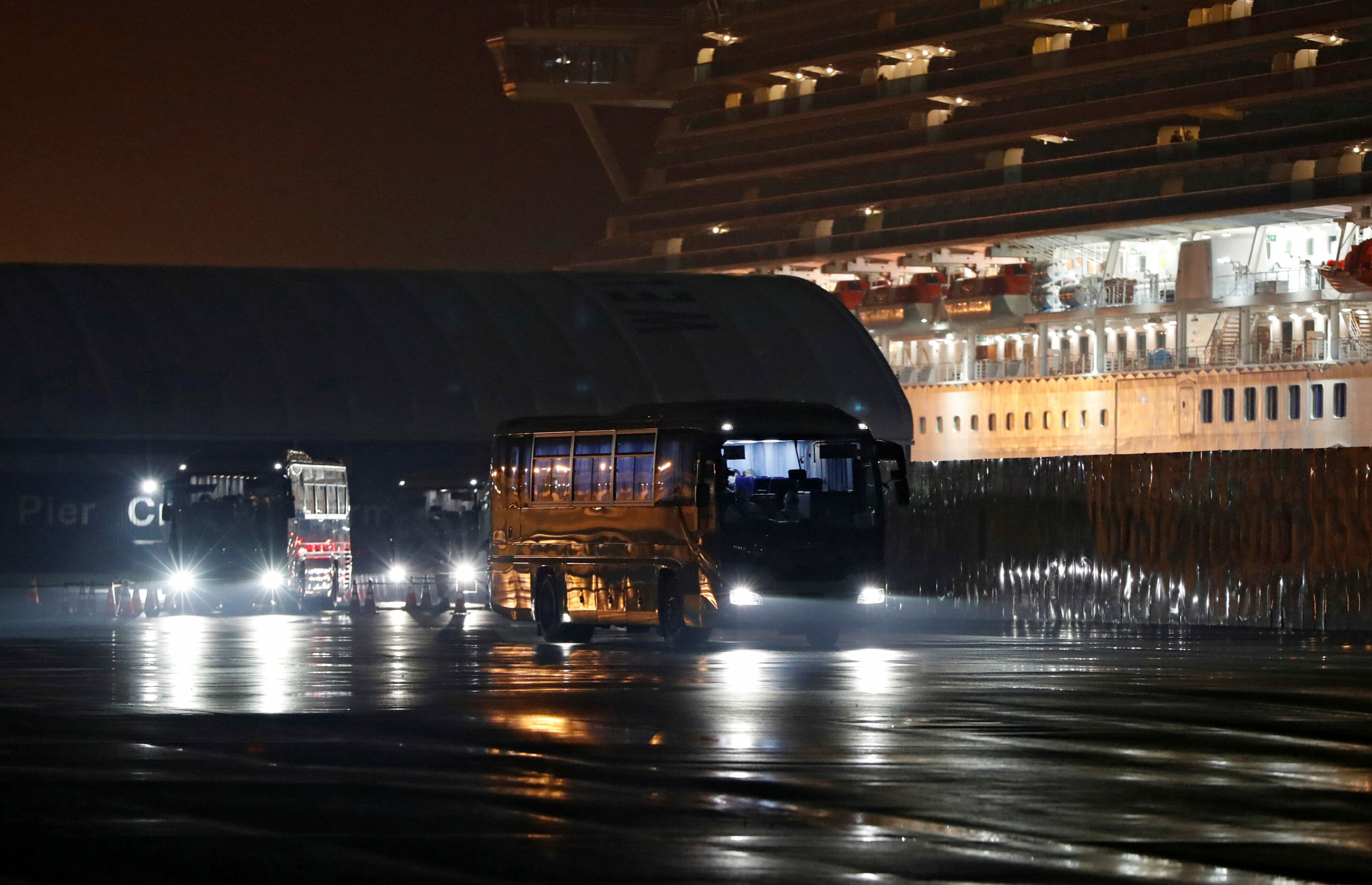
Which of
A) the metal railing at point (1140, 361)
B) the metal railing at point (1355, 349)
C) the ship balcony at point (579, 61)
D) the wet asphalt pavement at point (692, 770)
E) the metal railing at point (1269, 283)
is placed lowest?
the wet asphalt pavement at point (692, 770)

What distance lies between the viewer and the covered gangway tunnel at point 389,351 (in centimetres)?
5406

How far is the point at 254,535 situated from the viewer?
134ft

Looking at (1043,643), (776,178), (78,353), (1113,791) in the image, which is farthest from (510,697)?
(776,178)

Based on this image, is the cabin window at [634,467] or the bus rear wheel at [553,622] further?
the bus rear wheel at [553,622]

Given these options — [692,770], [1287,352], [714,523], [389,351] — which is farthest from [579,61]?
[692,770]

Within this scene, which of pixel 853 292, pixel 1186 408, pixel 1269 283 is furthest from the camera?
pixel 853 292

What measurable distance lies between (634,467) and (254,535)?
16136 millimetres

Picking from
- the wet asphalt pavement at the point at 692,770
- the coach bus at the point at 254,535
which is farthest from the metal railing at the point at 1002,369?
the wet asphalt pavement at the point at 692,770

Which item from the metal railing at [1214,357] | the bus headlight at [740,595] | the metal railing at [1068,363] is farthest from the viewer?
the metal railing at [1068,363]

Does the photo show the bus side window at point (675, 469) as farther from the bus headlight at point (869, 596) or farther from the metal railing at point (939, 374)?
the metal railing at point (939, 374)

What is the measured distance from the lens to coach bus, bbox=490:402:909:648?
24781 mm

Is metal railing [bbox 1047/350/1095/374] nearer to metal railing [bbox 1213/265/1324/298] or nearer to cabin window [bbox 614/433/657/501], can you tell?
metal railing [bbox 1213/265/1324/298]

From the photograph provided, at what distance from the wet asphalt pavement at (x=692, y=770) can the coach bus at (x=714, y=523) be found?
8.05 feet

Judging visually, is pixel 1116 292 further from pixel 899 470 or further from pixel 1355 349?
pixel 899 470
